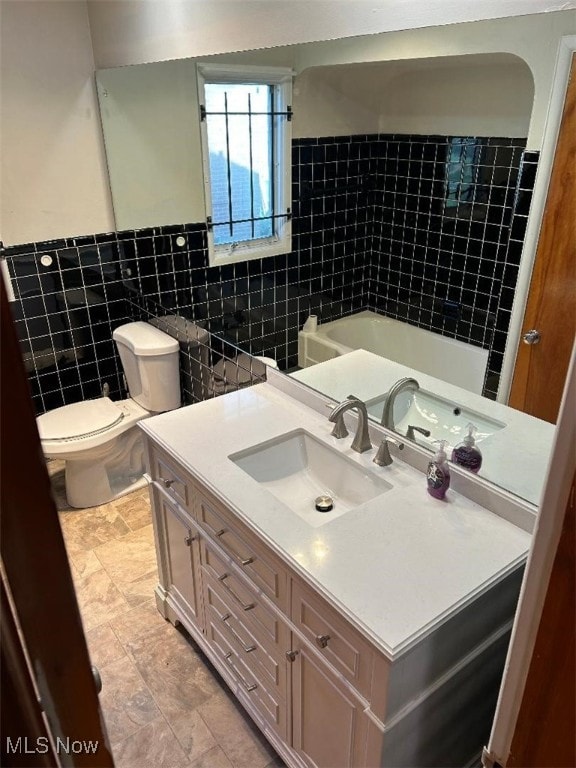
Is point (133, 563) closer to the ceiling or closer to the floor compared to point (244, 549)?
closer to the floor

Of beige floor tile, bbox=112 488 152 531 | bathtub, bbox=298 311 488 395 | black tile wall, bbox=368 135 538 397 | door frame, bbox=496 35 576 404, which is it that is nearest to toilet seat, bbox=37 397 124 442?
beige floor tile, bbox=112 488 152 531

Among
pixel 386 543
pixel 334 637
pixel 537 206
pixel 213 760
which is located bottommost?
pixel 213 760

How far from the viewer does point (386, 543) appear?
4.52ft

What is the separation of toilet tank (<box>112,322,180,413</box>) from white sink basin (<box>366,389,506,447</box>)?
4.10 ft

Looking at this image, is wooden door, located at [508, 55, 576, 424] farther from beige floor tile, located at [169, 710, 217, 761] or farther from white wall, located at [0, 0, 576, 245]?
beige floor tile, located at [169, 710, 217, 761]

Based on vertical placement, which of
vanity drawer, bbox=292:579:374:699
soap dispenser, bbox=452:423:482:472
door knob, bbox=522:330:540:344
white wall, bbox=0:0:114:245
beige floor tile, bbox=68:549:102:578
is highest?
white wall, bbox=0:0:114:245

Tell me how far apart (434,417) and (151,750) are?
1.37m

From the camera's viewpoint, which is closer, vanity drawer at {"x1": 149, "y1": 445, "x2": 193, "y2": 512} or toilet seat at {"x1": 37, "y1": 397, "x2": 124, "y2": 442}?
vanity drawer at {"x1": 149, "y1": 445, "x2": 193, "y2": 512}

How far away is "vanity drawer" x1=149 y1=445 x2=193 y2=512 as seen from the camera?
5.83 ft

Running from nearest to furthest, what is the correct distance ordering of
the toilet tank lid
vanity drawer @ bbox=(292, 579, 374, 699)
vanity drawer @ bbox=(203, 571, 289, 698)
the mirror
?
vanity drawer @ bbox=(292, 579, 374, 699) < the mirror < vanity drawer @ bbox=(203, 571, 289, 698) < the toilet tank lid

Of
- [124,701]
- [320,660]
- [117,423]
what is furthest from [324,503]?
[117,423]

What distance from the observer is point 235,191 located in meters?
2.48

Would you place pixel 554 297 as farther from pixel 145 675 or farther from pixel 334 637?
pixel 145 675

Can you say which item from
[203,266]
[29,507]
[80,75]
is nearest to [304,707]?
[29,507]
